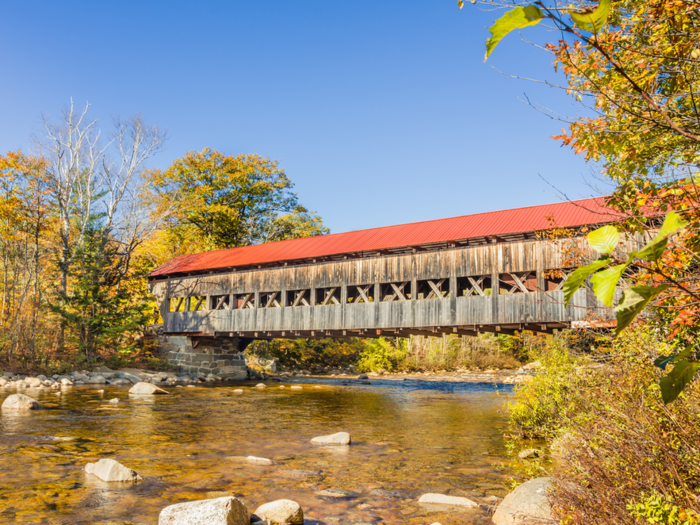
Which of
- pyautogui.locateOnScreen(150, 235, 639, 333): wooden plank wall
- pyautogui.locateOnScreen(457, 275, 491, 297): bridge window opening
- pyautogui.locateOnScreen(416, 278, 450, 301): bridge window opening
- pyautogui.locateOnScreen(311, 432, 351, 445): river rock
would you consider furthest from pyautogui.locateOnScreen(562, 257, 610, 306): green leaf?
pyautogui.locateOnScreen(416, 278, 450, 301): bridge window opening

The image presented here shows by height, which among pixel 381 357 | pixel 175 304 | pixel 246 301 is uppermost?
pixel 246 301

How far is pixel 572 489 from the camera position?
307 centimetres

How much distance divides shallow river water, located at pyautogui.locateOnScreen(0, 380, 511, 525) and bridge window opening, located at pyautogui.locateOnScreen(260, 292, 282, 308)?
728cm

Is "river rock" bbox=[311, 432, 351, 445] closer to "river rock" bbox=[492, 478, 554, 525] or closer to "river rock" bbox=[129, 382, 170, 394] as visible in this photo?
"river rock" bbox=[492, 478, 554, 525]

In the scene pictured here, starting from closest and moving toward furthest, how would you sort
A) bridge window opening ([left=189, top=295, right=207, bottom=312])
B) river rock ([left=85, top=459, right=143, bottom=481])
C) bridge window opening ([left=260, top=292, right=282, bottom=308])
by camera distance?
1. river rock ([left=85, top=459, right=143, bottom=481])
2. bridge window opening ([left=260, top=292, right=282, bottom=308])
3. bridge window opening ([left=189, top=295, right=207, bottom=312])

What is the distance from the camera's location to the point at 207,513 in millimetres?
3699

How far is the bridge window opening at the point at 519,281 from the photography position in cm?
1412

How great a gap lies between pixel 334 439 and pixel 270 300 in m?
12.0

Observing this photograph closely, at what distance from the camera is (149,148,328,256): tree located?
30.7m

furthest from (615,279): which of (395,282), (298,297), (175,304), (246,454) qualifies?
(175,304)

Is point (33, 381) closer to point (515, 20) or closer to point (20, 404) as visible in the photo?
point (20, 404)

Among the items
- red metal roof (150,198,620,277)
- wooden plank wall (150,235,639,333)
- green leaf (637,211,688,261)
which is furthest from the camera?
red metal roof (150,198,620,277)

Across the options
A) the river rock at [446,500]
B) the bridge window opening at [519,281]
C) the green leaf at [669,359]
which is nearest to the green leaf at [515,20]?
the green leaf at [669,359]

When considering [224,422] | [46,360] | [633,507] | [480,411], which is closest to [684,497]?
[633,507]
